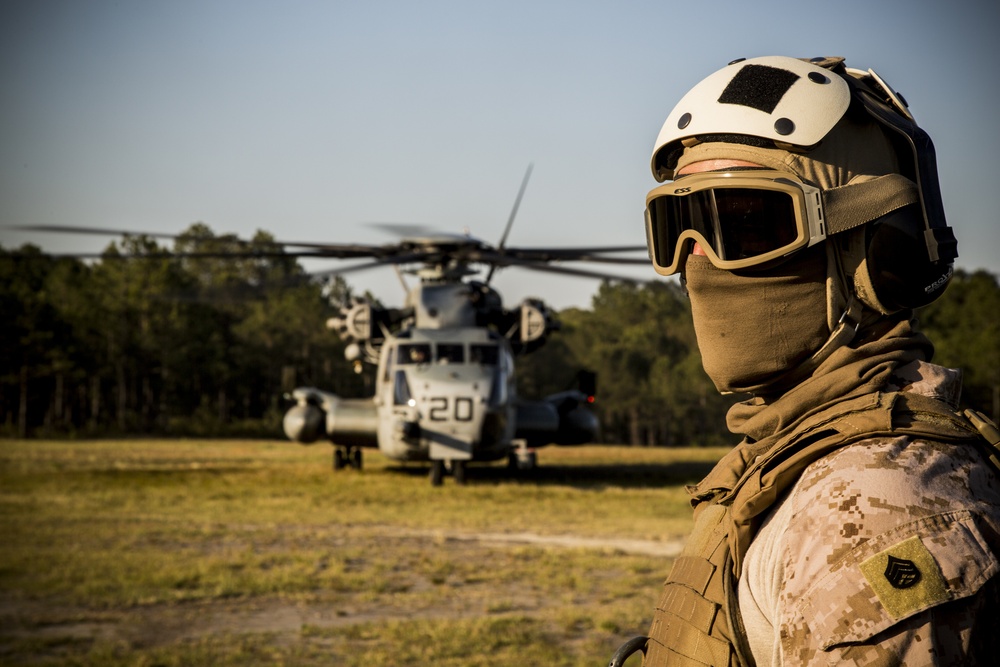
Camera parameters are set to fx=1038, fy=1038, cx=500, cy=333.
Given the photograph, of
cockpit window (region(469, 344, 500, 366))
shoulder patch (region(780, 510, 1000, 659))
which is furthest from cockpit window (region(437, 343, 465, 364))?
shoulder patch (region(780, 510, 1000, 659))

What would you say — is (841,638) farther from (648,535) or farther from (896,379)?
(648,535)

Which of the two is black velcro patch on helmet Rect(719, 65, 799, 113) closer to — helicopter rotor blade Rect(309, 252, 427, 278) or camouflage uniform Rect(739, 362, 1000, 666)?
camouflage uniform Rect(739, 362, 1000, 666)

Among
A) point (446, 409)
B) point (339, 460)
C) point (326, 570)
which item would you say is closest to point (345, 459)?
point (339, 460)


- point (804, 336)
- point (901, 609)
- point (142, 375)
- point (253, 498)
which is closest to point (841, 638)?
point (901, 609)

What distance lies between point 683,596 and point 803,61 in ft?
2.79

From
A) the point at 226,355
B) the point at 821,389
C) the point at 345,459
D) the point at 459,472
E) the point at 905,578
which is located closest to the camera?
the point at 905,578

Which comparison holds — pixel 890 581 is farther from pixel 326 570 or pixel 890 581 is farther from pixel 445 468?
pixel 445 468

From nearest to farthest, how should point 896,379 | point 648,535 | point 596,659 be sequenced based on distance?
point 896,379, point 596,659, point 648,535

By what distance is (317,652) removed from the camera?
6.04 metres

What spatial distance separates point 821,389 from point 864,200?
28 centimetres

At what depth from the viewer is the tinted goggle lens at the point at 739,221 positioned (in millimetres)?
1480

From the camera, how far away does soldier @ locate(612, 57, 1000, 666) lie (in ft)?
3.84

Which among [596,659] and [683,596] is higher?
[683,596]

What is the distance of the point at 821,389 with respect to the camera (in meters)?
1.46
